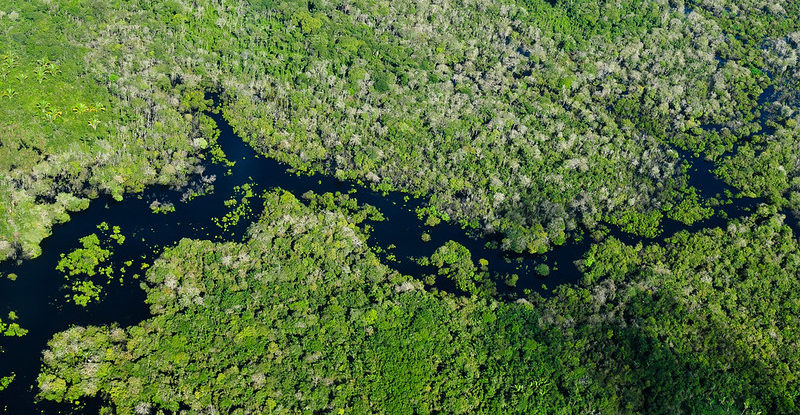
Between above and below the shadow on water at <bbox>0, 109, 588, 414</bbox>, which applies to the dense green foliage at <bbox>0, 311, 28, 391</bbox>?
below

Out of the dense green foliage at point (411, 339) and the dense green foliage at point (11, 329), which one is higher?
the dense green foliage at point (411, 339)

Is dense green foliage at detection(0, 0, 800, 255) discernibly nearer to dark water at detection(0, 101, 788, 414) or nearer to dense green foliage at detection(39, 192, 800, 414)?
dark water at detection(0, 101, 788, 414)

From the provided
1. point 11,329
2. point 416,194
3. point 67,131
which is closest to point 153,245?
point 11,329

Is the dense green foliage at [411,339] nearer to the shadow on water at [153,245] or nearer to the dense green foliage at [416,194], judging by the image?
the dense green foliage at [416,194]

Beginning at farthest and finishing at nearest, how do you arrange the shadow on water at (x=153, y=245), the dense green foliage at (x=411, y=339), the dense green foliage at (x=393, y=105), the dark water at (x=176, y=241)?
the dense green foliage at (x=393, y=105)
the dark water at (x=176, y=241)
the shadow on water at (x=153, y=245)
the dense green foliage at (x=411, y=339)

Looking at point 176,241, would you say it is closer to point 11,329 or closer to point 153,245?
point 153,245

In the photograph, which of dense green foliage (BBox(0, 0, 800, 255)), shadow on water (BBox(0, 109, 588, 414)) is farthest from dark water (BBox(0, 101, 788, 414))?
dense green foliage (BBox(0, 0, 800, 255))

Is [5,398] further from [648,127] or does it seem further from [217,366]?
[648,127]

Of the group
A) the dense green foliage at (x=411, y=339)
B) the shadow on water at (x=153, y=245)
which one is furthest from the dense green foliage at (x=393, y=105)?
the dense green foliage at (x=411, y=339)
